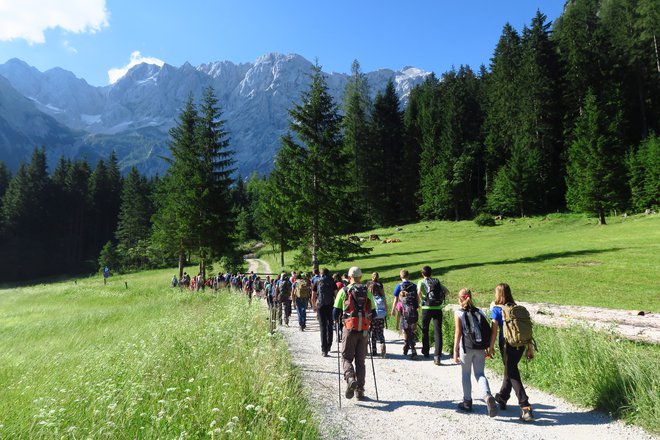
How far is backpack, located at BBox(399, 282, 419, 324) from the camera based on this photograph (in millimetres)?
10039

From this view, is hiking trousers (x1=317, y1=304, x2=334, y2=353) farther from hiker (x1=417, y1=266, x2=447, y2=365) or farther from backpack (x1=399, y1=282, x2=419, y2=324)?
hiker (x1=417, y1=266, x2=447, y2=365)

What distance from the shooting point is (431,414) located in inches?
252

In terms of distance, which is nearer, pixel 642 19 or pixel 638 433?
pixel 638 433

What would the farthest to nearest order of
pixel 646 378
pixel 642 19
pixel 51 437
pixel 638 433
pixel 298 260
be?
pixel 642 19, pixel 298 260, pixel 646 378, pixel 638 433, pixel 51 437

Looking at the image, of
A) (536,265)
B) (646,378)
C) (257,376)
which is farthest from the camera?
(536,265)

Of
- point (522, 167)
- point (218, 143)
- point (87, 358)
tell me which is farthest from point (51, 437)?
point (522, 167)

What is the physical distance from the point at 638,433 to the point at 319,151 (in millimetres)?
25547

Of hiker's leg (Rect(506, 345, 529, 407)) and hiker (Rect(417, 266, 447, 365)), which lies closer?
hiker's leg (Rect(506, 345, 529, 407))

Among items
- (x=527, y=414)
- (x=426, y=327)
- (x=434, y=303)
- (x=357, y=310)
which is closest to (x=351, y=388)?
(x=357, y=310)

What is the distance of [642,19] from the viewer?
180ft

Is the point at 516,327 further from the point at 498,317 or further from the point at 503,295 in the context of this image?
the point at 503,295

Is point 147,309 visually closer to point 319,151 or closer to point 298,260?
point 298,260

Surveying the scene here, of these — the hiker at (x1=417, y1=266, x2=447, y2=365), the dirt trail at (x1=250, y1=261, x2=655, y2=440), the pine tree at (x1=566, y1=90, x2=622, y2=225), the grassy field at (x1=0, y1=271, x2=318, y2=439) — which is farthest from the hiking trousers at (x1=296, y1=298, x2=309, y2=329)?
the pine tree at (x1=566, y1=90, x2=622, y2=225)

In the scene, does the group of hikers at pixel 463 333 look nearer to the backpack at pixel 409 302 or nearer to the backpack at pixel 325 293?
the backpack at pixel 409 302
